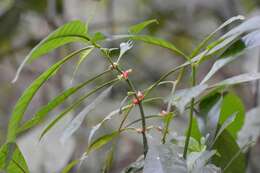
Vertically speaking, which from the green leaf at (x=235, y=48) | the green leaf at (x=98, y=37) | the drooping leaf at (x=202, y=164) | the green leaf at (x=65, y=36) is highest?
the green leaf at (x=65, y=36)

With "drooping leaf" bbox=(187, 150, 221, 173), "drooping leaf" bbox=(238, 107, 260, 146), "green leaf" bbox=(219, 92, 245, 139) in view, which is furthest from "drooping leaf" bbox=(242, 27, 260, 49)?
"drooping leaf" bbox=(238, 107, 260, 146)

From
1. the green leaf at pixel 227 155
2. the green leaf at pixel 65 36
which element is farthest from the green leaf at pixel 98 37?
the green leaf at pixel 227 155

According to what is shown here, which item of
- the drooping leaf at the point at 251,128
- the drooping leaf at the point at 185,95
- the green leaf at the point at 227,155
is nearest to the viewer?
the drooping leaf at the point at 185,95

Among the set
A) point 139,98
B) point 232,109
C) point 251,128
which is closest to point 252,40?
point 139,98

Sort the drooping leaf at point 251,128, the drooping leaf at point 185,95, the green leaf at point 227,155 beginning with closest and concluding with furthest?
the drooping leaf at point 185,95, the green leaf at point 227,155, the drooping leaf at point 251,128

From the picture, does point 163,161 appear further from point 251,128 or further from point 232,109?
point 251,128

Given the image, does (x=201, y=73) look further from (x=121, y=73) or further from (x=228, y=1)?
(x=121, y=73)

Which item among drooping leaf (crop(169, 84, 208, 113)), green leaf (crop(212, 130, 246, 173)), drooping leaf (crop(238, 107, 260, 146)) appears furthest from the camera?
drooping leaf (crop(238, 107, 260, 146))

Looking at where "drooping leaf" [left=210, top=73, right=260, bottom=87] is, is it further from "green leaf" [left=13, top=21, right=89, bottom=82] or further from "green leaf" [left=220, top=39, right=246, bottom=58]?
"green leaf" [left=13, top=21, right=89, bottom=82]

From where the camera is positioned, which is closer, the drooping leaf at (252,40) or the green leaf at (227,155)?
the drooping leaf at (252,40)

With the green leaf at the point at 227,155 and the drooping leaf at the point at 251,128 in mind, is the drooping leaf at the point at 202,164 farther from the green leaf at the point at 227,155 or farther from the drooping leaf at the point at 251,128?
the drooping leaf at the point at 251,128

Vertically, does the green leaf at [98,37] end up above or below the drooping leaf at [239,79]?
above

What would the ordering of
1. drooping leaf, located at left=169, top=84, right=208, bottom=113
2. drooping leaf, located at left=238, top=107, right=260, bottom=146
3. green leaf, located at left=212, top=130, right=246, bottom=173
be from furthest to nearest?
drooping leaf, located at left=238, top=107, right=260, bottom=146
green leaf, located at left=212, top=130, right=246, bottom=173
drooping leaf, located at left=169, top=84, right=208, bottom=113
